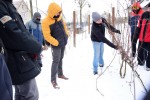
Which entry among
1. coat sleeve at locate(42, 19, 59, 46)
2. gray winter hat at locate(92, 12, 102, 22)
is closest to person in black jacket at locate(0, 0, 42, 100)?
coat sleeve at locate(42, 19, 59, 46)

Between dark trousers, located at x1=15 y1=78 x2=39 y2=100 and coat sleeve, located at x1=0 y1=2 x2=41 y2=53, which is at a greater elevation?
coat sleeve, located at x1=0 y1=2 x2=41 y2=53

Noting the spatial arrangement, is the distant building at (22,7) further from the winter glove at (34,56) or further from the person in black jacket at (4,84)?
the person in black jacket at (4,84)

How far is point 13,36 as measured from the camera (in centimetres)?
252

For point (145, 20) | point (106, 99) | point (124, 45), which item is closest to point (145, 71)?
point (145, 20)

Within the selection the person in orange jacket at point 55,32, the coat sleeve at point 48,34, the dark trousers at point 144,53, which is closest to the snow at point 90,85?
the dark trousers at point 144,53

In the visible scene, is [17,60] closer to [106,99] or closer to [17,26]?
[17,26]

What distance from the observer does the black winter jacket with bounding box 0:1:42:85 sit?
2.48 metres

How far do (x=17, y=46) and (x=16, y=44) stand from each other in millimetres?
25

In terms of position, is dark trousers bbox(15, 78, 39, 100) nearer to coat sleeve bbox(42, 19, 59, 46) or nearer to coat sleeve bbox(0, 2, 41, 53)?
coat sleeve bbox(0, 2, 41, 53)

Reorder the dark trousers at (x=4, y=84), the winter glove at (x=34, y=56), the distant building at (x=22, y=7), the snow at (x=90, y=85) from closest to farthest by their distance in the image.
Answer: the dark trousers at (x=4, y=84)
the winter glove at (x=34, y=56)
the snow at (x=90, y=85)
the distant building at (x=22, y=7)

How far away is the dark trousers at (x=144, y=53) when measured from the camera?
235 inches

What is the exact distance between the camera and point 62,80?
5500 mm

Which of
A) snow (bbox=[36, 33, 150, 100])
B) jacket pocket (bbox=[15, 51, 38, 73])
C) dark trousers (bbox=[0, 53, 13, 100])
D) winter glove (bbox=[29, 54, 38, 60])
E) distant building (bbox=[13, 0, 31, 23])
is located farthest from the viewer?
distant building (bbox=[13, 0, 31, 23])

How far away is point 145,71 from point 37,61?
3.61 metres
